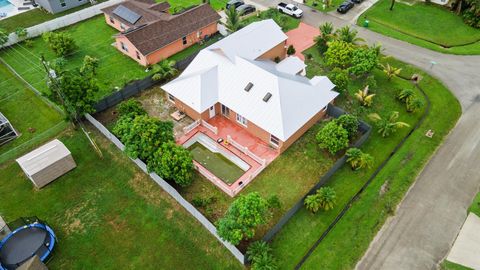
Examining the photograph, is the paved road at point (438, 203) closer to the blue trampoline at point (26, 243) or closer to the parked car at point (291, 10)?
the parked car at point (291, 10)

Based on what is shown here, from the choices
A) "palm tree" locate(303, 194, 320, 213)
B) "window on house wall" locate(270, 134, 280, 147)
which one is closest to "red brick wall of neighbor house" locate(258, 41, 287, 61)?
"window on house wall" locate(270, 134, 280, 147)

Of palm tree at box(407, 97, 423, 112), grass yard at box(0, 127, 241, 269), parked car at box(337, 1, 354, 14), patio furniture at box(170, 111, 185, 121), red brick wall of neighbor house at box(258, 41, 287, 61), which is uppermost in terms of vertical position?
parked car at box(337, 1, 354, 14)

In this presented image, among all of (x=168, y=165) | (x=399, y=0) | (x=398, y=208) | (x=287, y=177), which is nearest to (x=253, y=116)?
(x=287, y=177)

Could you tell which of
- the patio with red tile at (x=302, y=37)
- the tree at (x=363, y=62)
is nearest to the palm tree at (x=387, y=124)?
the tree at (x=363, y=62)

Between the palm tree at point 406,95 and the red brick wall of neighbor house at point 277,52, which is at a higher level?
the red brick wall of neighbor house at point 277,52

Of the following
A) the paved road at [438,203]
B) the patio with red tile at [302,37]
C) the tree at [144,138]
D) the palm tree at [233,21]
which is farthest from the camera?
the patio with red tile at [302,37]

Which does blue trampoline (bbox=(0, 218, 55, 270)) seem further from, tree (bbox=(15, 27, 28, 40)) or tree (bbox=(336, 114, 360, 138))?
tree (bbox=(15, 27, 28, 40))
